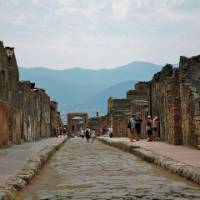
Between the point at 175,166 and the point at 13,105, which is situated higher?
the point at 13,105

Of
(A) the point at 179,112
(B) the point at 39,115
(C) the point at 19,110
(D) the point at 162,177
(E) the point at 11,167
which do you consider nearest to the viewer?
(D) the point at 162,177

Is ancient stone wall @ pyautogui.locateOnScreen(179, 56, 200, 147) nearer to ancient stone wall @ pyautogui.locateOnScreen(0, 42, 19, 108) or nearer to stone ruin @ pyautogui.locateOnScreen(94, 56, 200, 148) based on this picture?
stone ruin @ pyautogui.locateOnScreen(94, 56, 200, 148)

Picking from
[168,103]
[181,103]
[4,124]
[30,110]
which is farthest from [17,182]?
[30,110]

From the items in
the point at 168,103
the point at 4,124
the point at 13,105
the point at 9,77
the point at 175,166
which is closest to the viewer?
the point at 175,166

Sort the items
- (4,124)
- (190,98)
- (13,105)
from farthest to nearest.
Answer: (13,105) → (4,124) → (190,98)

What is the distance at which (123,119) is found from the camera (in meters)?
50.8

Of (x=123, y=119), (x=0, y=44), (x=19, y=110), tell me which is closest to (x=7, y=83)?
(x=0, y=44)

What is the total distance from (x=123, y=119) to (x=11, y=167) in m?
37.8

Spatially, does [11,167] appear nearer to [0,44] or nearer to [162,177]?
[162,177]

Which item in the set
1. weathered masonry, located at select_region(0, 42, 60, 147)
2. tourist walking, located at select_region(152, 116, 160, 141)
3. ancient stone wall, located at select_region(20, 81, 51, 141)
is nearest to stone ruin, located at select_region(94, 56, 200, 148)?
tourist walking, located at select_region(152, 116, 160, 141)

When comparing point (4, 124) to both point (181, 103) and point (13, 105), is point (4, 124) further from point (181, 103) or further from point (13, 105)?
point (181, 103)

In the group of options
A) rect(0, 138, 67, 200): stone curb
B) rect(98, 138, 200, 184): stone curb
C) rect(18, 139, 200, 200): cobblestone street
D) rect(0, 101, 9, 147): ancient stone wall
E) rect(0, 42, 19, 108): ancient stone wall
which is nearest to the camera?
rect(0, 138, 67, 200): stone curb

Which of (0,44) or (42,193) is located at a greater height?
(0,44)

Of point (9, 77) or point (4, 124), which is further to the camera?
point (9, 77)
